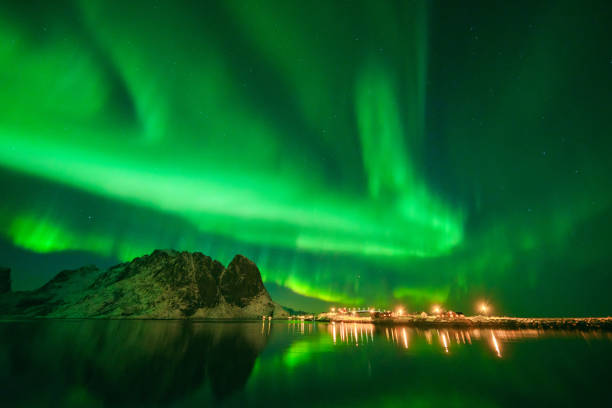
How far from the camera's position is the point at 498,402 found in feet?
64.1

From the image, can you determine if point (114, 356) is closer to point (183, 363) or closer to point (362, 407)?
point (183, 363)

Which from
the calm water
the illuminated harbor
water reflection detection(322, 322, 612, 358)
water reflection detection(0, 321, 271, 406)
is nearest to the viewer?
water reflection detection(0, 321, 271, 406)

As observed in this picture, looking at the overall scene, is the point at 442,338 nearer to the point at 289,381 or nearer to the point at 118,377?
the point at 289,381

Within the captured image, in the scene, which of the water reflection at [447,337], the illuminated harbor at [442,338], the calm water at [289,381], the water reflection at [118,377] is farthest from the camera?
the water reflection at [447,337]

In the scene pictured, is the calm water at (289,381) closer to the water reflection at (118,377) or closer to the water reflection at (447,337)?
the water reflection at (118,377)

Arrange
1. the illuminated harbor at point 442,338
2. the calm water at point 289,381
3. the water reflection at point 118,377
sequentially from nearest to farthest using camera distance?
the water reflection at point 118,377 → the calm water at point 289,381 → the illuminated harbor at point 442,338

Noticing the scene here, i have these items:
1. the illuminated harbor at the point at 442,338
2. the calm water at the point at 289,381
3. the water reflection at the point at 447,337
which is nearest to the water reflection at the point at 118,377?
the calm water at the point at 289,381

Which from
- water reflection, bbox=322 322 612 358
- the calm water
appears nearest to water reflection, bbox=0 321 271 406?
the calm water

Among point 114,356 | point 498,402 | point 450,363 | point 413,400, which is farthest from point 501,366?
point 114,356

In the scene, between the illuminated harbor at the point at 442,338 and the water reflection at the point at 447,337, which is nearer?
the illuminated harbor at the point at 442,338

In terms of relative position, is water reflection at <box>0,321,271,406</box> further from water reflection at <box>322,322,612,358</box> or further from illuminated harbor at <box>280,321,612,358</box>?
water reflection at <box>322,322,612,358</box>

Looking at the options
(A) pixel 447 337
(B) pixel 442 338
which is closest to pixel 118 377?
(B) pixel 442 338

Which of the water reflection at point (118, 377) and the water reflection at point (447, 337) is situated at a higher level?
the water reflection at point (447, 337)

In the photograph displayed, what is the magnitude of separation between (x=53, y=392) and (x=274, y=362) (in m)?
22.3
